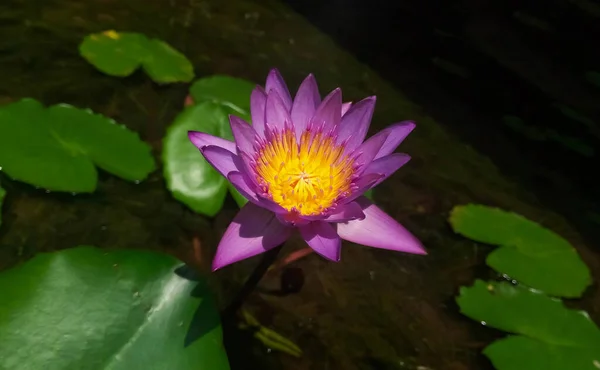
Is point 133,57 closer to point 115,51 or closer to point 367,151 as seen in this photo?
point 115,51

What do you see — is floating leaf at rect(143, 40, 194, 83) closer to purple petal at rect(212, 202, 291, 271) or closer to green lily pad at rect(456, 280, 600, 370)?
purple petal at rect(212, 202, 291, 271)

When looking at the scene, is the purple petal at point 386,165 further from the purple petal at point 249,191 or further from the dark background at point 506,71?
the dark background at point 506,71

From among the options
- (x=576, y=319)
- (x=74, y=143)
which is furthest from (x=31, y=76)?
(x=576, y=319)

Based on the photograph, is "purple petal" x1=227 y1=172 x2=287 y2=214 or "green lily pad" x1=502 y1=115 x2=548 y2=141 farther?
"green lily pad" x1=502 y1=115 x2=548 y2=141

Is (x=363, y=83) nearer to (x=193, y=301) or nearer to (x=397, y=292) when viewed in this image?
(x=397, y=292)

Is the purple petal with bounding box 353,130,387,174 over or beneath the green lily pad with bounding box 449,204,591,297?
over

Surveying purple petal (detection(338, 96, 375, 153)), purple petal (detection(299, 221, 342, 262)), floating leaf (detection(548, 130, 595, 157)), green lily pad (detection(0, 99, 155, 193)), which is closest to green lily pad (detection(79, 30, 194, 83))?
green lily pad (detection(0, 99, 155, 193))

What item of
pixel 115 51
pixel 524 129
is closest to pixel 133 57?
pixel 115 51

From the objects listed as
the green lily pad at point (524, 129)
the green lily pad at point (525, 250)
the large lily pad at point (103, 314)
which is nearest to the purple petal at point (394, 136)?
the large lily pad at point (103, 314)
